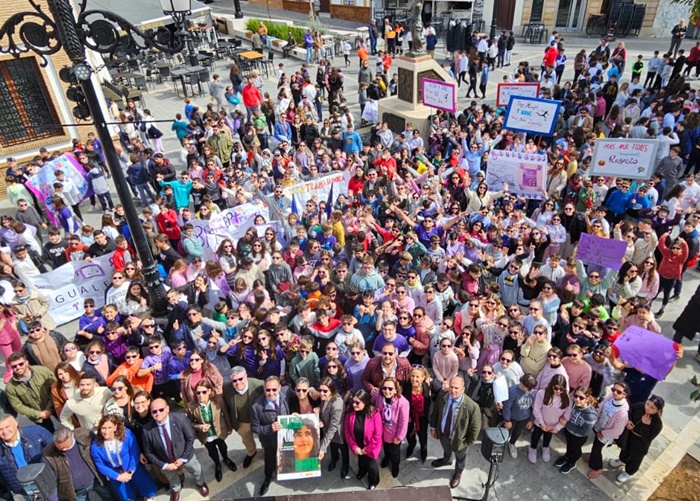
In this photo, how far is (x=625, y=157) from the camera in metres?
9.52

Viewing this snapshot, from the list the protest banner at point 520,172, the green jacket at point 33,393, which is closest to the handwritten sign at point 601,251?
the protest banner at point 520,172

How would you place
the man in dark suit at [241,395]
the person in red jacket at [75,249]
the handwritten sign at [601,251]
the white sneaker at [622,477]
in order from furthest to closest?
1. the person in red jacket at [75,249]
2. the handwritten sign at [601,251]
3. the white sneaker at [622,477]
4. the man in dark suit at [241,395]

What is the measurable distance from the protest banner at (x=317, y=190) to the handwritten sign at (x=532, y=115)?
4293 mm

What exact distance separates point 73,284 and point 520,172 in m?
8.69

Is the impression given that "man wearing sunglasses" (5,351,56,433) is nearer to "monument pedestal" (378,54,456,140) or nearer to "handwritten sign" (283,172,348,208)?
"handwritten sign" (283,172,348,208)

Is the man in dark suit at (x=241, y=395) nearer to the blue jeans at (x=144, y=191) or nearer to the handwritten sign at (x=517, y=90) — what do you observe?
the blue jeans at (x=144, y=191)

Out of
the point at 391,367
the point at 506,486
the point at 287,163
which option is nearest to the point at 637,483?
the point at 506,486

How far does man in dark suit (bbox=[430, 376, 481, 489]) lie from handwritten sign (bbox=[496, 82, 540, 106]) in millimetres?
8703

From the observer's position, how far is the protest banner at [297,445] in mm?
5434

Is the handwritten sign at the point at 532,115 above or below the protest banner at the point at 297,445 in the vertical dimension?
above

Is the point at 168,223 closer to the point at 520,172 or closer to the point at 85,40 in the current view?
the point at 85,40

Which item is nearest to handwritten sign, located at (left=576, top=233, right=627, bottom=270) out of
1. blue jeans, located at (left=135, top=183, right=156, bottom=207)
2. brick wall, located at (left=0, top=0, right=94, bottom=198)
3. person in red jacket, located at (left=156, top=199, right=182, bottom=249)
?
person in red jacket, located at (left=156, top=199, right=182, bottom=249)

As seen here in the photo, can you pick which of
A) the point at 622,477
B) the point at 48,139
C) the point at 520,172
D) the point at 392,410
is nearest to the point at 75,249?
the point at 392,410

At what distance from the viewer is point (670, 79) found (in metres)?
17.7
